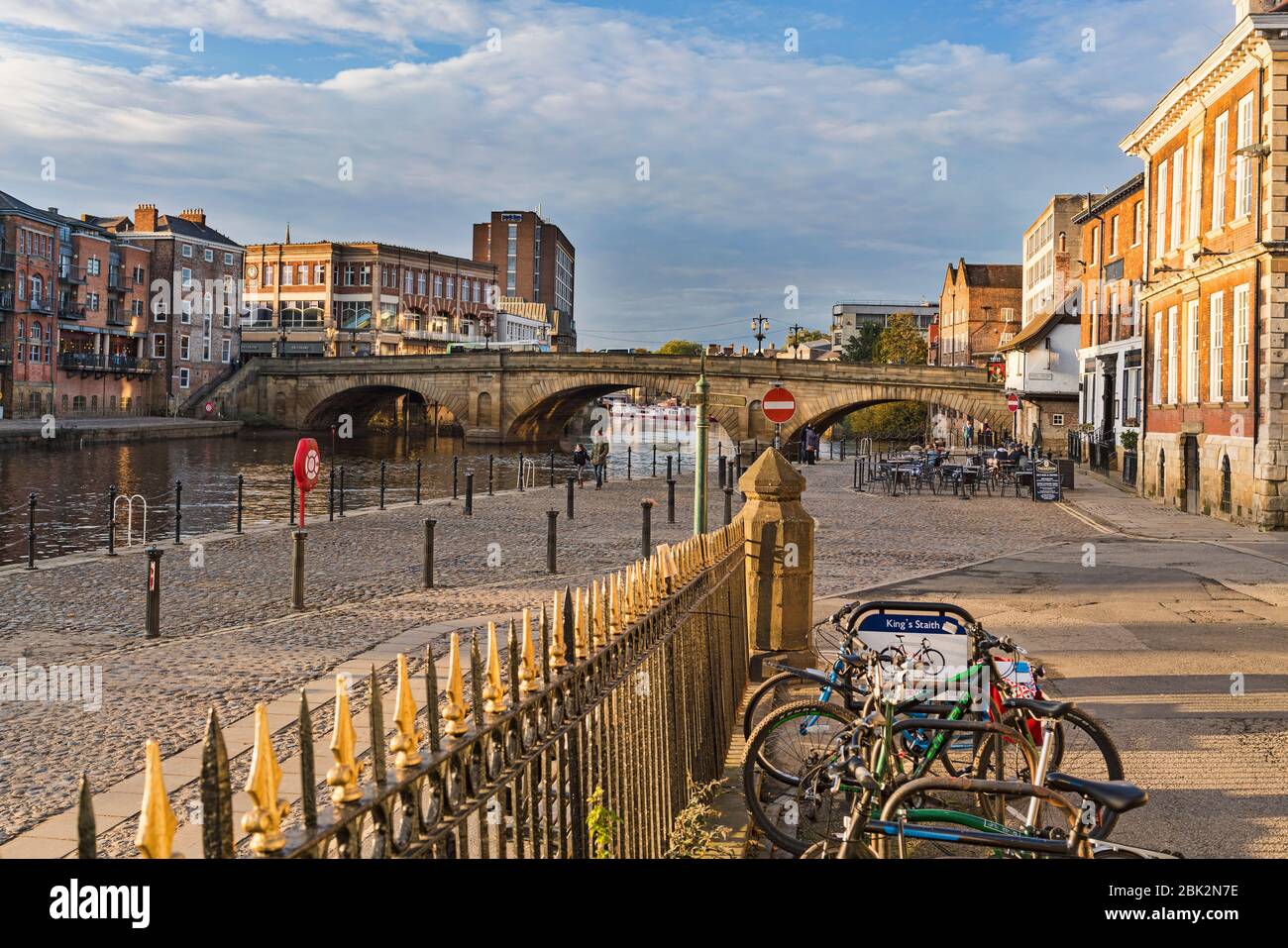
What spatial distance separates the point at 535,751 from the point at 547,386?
68825 mm

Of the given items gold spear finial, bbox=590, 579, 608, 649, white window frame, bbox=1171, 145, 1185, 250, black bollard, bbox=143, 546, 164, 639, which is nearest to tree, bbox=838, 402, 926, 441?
white window frame, bbox=1171, 145, 1185, 250

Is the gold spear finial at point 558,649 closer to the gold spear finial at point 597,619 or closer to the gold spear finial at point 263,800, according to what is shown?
the gold spear finial at point 597,619

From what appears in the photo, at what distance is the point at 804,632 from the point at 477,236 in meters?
136

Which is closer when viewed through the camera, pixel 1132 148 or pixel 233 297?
pixel 1132 148

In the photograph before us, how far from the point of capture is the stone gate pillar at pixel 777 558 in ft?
29.4

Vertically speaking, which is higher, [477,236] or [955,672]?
[477,236]

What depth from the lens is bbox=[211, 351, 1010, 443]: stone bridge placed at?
2312 inches

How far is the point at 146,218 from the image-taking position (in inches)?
3182

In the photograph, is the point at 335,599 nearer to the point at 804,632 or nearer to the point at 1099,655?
the point at 804,632

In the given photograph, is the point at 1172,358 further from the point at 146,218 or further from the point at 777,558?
the point at 146,218

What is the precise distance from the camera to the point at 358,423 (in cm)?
9244

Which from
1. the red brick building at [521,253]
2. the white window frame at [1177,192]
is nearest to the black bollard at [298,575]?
the white window frame at [1177,192]

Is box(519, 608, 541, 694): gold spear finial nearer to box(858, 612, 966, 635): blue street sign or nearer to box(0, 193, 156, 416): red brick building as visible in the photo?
box(858, 612, 966, 635): blue street sign
